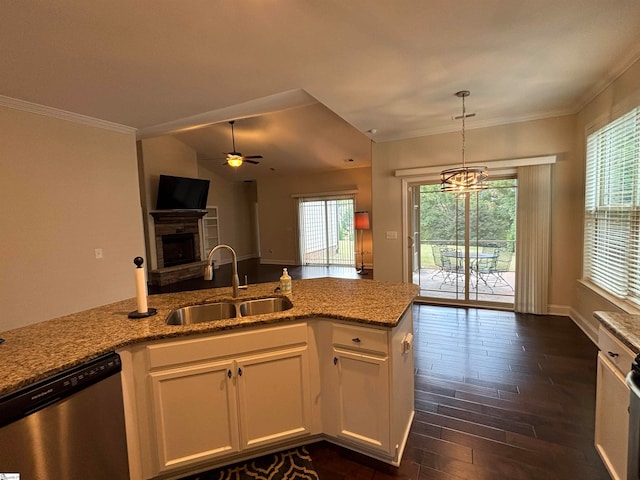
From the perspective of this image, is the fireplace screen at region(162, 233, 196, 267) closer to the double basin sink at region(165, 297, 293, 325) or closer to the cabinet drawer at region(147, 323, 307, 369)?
the double basin sink at region(165, 297, 293, 325)

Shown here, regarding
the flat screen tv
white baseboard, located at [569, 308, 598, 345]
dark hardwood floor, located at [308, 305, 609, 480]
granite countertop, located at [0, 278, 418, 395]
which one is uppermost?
the flat screen tv

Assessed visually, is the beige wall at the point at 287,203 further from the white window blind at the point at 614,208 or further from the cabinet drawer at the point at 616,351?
the cabinet drawer at the point at 616,351

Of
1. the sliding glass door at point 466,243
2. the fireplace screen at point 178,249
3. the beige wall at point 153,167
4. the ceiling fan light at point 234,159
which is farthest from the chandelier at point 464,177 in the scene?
the fireplace screen at point 178,249

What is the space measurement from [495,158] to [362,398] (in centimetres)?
409

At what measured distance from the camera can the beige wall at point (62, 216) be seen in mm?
3141

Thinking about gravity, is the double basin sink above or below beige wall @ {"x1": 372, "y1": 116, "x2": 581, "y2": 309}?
below

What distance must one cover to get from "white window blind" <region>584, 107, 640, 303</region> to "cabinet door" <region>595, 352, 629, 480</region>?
160 cm

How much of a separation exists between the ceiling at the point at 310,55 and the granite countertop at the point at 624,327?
6.25 ft

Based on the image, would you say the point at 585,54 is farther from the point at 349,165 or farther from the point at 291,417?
the point at 349,165

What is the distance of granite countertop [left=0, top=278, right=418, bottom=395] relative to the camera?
134 centimetres

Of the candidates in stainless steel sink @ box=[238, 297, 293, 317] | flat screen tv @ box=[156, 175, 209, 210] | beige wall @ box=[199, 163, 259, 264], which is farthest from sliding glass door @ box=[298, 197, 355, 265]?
stainless steel sink @ box=[238, 297, 293, 317]

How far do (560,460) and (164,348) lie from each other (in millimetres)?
2387

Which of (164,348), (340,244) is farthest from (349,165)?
(164,348)

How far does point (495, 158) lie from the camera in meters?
4.50
